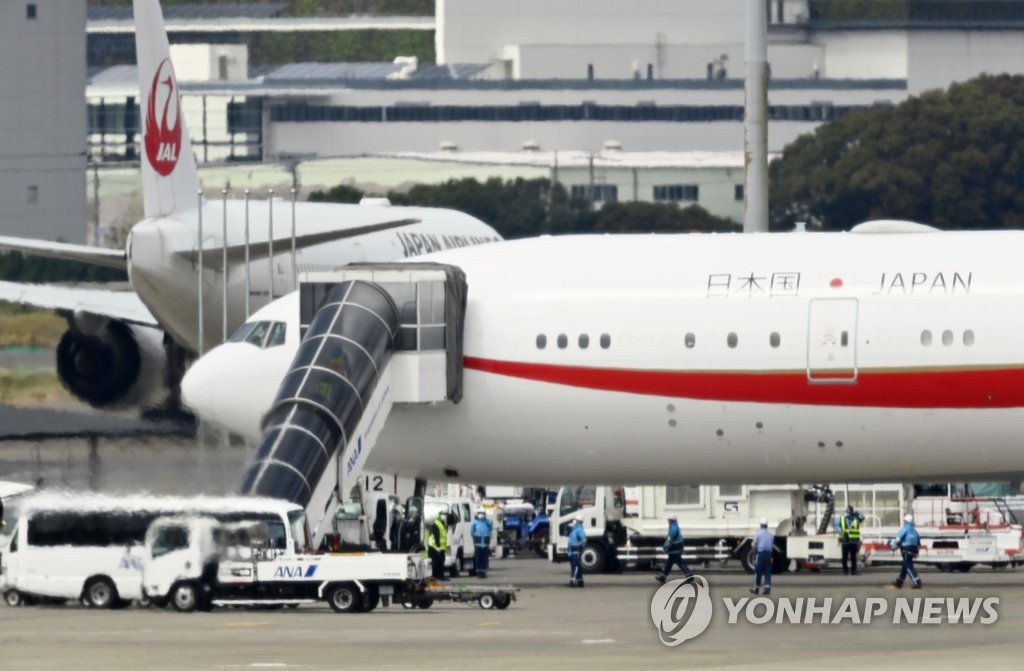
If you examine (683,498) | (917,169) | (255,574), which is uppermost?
(917,169)

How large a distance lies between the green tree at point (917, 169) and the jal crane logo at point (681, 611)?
91059 mm

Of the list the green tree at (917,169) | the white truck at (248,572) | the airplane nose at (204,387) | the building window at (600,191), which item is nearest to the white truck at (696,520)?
the airplane nose at (204,387)

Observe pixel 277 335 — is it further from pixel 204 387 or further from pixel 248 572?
pixel 248 572

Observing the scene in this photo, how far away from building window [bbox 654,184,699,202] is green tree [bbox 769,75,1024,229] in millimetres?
22453

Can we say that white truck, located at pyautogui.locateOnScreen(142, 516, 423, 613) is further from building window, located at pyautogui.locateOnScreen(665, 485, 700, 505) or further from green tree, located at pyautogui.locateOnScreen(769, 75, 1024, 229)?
green tree, located at pyautogui.locateOnScreen(769, 75, 1024, 229)

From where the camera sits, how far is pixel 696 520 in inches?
2057

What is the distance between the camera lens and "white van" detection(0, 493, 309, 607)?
35.7 meters

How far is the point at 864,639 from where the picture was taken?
2980 cm

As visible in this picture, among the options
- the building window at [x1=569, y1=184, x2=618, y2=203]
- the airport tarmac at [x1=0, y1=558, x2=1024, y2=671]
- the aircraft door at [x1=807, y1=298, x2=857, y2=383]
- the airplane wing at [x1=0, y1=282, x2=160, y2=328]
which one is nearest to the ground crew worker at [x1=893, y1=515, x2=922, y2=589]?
the airport tarmac at [x1=0, y1=558, x2=1024, y2=671]

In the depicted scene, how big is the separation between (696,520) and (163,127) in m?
26.0

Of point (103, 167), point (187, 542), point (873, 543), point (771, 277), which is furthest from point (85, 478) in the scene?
point (103, 167)

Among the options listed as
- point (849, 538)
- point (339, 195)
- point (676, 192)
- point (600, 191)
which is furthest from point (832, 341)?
point (676, 192)

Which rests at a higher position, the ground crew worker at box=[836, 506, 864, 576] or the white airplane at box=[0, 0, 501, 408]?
the white airplane at box=[0, 0, 501, 408]

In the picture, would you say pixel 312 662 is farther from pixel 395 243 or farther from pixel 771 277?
pixel 395 243
